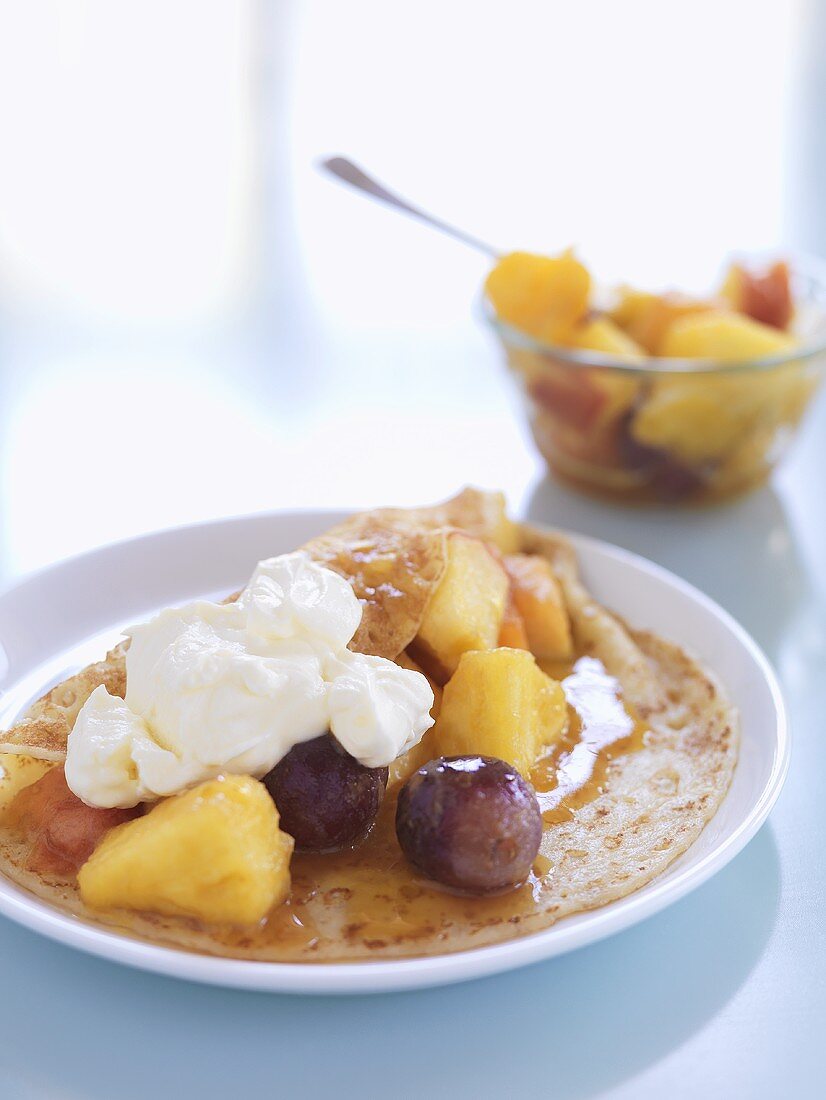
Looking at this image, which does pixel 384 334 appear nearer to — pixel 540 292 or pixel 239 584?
pixel 540 292

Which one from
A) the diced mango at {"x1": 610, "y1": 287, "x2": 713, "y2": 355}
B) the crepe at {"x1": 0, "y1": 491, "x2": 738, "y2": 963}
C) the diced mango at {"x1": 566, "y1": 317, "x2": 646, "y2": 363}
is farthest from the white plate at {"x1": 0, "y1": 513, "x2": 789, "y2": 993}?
the diced mango at {"x1": 610, "y1": 287, "x2": 713, "y2": 355}

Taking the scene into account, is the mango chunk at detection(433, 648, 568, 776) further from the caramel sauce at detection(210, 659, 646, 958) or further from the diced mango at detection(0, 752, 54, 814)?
the diced mango at detection(0, 752, 54, 814)

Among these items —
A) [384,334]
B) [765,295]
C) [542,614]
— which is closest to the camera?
[542,614]

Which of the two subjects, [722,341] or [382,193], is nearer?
[722,341]

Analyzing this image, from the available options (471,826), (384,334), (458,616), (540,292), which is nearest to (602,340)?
(540,292)

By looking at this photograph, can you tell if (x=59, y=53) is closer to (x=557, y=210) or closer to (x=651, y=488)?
(x=557, y=210)

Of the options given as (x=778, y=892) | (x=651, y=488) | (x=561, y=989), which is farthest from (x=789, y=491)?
(x=561, y=989)
